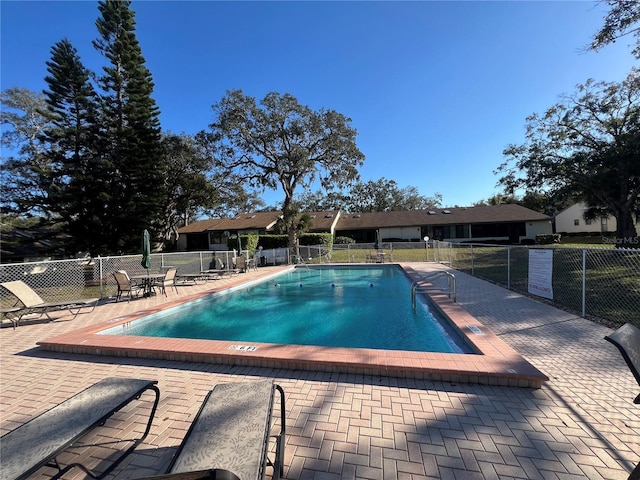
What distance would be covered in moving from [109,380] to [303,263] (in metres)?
17.8

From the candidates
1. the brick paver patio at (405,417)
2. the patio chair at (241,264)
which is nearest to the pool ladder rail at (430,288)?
the brick paver patio at (405,417)

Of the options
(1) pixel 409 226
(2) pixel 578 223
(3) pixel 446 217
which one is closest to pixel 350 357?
(1) pixel 409 226

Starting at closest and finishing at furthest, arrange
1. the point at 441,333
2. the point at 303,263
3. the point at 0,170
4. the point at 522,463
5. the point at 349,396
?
the point at 522,463, the point at 349,396, the point at 441,333, the point at 303,263, the point at 0,170

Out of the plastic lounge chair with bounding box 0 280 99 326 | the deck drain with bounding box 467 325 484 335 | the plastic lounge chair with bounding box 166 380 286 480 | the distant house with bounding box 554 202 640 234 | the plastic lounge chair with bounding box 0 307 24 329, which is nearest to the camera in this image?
the plastic lounge chair with bounding box 166 380 286 480

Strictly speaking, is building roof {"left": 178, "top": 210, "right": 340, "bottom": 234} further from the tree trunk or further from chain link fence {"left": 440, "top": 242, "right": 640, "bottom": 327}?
chain link fence {"left": 440, "top": 242, "right": 640, "bottom": 327}

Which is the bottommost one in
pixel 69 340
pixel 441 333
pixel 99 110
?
pixel 441 333

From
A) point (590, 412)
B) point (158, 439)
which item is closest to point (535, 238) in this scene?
point (590, 412)

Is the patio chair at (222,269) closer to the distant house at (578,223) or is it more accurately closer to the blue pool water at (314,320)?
the blue pool water at (314,320)

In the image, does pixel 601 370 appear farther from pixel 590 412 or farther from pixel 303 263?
pixel 303 263

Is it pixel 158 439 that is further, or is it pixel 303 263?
pixel 303 263

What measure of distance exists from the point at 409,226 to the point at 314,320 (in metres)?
28.6

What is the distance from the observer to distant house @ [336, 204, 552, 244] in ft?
104

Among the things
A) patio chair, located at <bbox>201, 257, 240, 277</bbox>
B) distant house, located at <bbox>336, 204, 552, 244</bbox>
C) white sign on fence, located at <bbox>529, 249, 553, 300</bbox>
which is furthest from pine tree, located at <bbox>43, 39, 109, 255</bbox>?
distant house, located at <bbox>336, 204, 552, 244</bbox>

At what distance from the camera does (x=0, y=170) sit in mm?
22875
